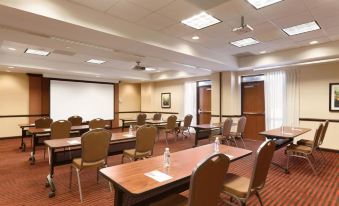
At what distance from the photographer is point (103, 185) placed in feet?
10.9

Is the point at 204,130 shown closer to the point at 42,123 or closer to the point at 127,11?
the point at 127,11

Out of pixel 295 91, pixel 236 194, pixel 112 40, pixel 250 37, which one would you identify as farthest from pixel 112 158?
pixel 295 91

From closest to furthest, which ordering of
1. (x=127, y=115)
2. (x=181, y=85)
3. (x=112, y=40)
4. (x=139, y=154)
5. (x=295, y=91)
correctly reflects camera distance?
(x=139, y=154) < (x=112, y=40) < (x=295, y=91) < (x=181, y=85) < (x=127, y=115)

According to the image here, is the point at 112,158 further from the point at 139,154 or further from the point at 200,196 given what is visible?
the point at 200,196

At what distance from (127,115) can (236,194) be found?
32.1 feet

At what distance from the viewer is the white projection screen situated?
8.29 meters

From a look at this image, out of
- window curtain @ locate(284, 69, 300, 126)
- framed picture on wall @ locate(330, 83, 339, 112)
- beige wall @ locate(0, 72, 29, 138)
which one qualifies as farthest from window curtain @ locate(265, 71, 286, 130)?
beige wall @ locate(0, 72, 29, 138)

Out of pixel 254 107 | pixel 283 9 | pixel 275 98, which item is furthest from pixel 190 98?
pixel 283 9

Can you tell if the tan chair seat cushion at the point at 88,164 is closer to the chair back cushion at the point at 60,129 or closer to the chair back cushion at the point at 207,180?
the chair back cushion at the point at 60,129

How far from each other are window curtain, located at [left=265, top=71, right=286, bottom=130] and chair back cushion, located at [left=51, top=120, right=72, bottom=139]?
606 centimetres

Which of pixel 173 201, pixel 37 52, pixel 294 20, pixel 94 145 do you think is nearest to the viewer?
pixel 173 201

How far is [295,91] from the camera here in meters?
6.14

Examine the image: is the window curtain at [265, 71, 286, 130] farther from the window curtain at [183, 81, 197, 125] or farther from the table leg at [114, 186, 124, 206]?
the table leg at [114, 186, 124, 206]

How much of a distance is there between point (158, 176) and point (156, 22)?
3039mm
